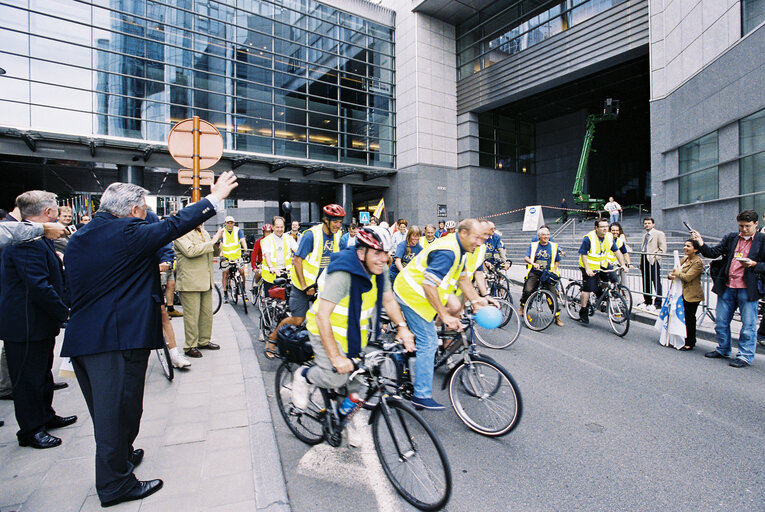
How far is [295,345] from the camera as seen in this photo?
314 centimetres

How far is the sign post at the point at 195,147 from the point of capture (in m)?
5.15

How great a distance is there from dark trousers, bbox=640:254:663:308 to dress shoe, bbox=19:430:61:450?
395 inches

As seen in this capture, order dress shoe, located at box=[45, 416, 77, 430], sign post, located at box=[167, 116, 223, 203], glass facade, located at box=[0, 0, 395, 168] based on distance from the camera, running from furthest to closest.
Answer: glass facade, located at box=[0, 0, 395, 168]
sign post, located at box=[167, 116, 223, 203]
dress shoe, located at box=[45, 416, 77, 430]

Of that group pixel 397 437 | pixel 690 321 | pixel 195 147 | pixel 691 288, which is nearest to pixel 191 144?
pixel 195 147

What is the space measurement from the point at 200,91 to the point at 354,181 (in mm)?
10232

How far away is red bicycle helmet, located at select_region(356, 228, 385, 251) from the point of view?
277 centimetres

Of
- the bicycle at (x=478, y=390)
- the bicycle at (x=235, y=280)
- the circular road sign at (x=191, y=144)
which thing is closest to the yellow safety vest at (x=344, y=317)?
the bicycle at (x=478, y=390)

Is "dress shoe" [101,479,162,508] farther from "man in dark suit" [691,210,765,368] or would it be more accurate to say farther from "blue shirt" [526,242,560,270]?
"blue shirt" [526,242,560,270]

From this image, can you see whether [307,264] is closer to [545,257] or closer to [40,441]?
[40,441]

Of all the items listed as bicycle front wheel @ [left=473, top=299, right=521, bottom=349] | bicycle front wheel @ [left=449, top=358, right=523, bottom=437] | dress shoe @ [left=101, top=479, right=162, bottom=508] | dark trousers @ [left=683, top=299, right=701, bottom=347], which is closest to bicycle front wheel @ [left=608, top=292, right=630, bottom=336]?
dark trousers @ [left=683, top=299, right=701, bottom=347]

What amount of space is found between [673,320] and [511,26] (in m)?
23.5

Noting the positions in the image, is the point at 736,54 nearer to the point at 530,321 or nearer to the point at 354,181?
the point at 530,321

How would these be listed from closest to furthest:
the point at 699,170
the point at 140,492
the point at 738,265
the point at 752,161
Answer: the point at 140,492 < the point at 738,265 < the point at 752,161 < the point at 699,170

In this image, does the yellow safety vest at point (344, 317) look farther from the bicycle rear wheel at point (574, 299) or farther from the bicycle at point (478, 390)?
the bicycle rear wheel at point (574, 299)
